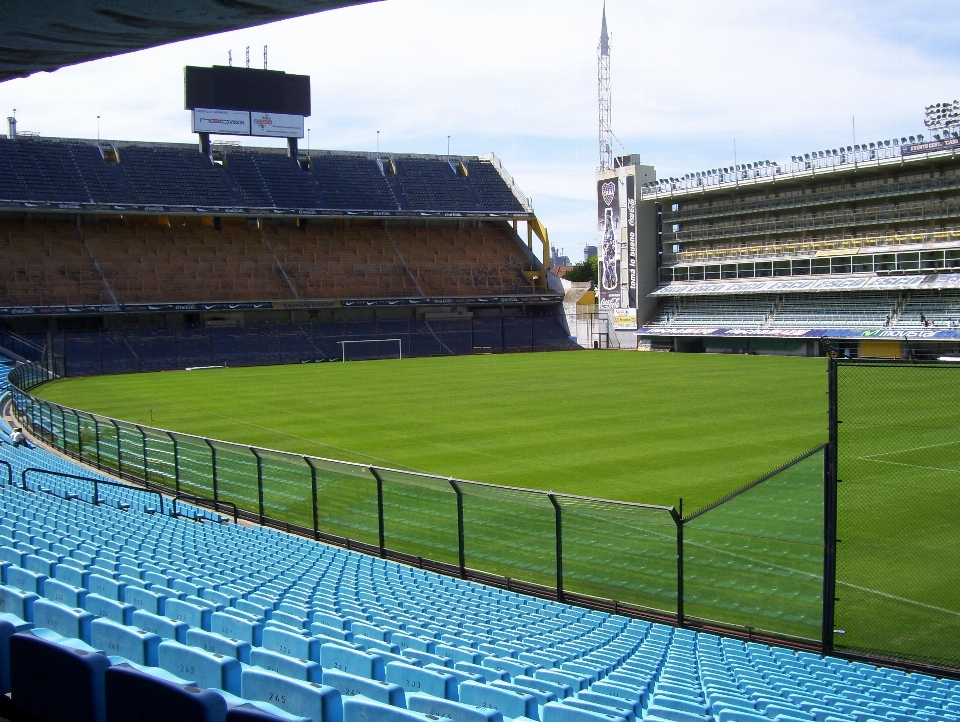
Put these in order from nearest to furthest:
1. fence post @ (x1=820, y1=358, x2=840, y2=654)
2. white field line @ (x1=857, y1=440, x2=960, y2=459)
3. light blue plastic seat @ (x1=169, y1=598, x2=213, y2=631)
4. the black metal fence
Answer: light blue plastic seat @ (x1=169, y1=598, x2=213, y2=631), fence post @ (x1=820, y1=358, x2=840, y2=654), the black metal fence, white field line @ (x1=857, y1=440, x2=960, y2=459)

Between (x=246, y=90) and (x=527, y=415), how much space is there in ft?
141

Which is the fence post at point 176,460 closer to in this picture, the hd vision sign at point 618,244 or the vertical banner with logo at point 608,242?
the hd vision sign at point 618,244

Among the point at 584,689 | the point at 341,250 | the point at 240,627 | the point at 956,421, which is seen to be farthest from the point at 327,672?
the point at 341,250

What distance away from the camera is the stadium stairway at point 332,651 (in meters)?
3.27

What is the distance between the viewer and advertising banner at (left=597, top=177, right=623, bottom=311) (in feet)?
222

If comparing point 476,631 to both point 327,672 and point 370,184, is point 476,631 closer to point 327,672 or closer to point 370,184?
point 327,672

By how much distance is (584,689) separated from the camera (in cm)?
524

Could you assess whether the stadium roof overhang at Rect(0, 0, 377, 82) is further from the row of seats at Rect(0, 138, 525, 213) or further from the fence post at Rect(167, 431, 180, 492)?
the row of seats at Rect(0, 138, 525, 213)

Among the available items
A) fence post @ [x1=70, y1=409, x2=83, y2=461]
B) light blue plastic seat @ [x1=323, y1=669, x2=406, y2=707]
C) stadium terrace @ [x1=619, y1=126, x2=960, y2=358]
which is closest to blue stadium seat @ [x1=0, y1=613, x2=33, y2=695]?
light blue plastic seat @ [x1=323, y1=669, x2=406, y2=707]

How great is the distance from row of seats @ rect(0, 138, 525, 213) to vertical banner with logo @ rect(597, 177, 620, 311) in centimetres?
695

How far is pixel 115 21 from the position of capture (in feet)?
11.8

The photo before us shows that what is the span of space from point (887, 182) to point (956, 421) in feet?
124

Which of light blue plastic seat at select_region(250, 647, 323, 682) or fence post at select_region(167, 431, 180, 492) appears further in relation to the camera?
fence post at select_region(167, 431, 180, 492)

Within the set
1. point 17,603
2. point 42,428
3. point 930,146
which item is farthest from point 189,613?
point 930,146
